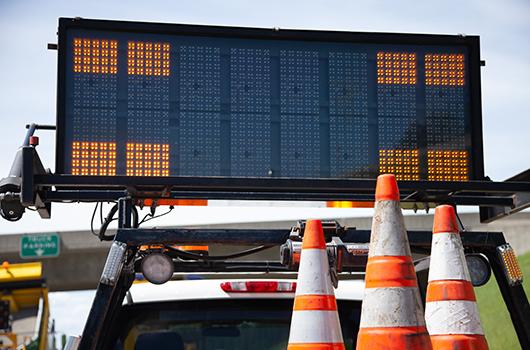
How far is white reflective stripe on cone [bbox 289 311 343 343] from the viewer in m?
4.05

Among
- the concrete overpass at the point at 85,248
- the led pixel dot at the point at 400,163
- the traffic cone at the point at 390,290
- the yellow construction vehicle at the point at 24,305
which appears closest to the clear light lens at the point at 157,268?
the traffic cone at the point at 390,290

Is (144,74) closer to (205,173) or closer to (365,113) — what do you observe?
(205,173)

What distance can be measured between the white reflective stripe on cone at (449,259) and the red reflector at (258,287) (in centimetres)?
104

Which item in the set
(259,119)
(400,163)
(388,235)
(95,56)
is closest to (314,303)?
(388,235)

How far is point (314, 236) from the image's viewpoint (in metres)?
4.31

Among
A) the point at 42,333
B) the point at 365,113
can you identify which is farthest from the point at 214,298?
the point at 42,333

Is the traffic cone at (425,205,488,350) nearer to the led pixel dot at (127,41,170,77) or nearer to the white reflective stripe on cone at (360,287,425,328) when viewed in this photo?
the white reflective stripe on cone at (360,287,425,328)

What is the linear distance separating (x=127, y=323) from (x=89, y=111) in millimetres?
2217

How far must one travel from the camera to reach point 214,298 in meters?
4.82

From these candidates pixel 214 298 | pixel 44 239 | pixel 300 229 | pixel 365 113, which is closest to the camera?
pixel 300 229

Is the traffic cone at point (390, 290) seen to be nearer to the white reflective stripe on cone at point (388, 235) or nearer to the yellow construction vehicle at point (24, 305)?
the white reflective stripe on cone at point (388, 235)

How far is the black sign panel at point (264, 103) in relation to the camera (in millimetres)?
6168

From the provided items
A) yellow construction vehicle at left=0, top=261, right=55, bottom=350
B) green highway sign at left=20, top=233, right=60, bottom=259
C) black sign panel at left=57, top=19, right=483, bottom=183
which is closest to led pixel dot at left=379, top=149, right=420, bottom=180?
black sign panel at left=57, top=19, right=483, bottom=183

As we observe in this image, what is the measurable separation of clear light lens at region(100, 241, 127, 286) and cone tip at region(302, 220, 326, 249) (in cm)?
113
